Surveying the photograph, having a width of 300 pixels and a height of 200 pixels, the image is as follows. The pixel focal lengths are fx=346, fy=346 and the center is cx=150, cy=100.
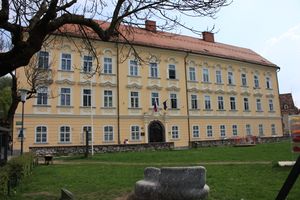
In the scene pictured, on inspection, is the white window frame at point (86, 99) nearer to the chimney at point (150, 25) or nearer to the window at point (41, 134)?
the window at point (41, 134)

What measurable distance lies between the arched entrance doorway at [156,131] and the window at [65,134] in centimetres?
888

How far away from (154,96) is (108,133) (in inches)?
278

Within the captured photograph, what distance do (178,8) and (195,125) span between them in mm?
33564

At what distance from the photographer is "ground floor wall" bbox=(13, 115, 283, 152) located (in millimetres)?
31891

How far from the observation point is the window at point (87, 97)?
114 feet

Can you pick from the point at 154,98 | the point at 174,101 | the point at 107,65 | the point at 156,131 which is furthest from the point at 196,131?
the point at 107,65

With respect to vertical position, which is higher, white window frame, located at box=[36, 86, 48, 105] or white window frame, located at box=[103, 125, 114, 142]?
white window frame, located at box=[36, 86, 48, 105]

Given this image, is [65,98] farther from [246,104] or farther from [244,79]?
[244,79]

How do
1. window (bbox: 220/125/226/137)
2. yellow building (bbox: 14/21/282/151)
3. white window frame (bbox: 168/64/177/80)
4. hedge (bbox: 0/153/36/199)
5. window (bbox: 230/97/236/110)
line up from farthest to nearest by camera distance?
window (bbox: 230/97/236/110), window (bbox: 220/125/226/137), white window frame (bbox: 168/64/177/80), yellow building (bbox: 14/21/282/151), hedge (bbox: 0/153/36/199)

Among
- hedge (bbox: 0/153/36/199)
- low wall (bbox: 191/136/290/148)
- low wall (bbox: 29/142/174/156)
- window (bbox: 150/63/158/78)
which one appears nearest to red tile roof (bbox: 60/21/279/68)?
window (bbox: 150/63/158/78)

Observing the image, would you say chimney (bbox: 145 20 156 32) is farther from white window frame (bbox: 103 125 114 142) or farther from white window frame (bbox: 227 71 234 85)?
white window frame (bbox: 227 71 234 85)

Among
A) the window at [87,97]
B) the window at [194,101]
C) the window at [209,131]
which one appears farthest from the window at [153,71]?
the window at [209,131]

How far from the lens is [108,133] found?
116ft

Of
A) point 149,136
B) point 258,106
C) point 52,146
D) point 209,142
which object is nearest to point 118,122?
point 149,136
